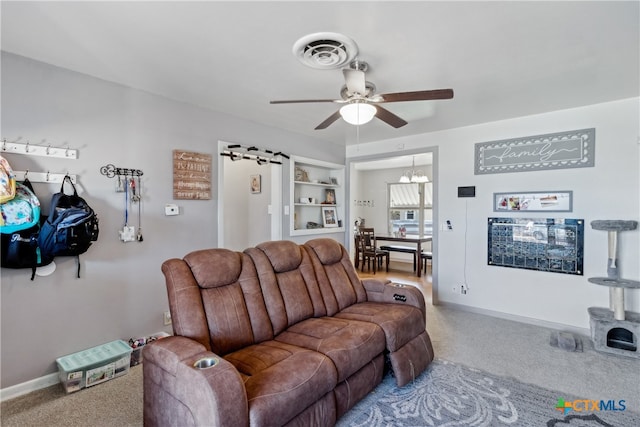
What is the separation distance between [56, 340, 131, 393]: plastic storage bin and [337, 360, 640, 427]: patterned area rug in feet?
6.25

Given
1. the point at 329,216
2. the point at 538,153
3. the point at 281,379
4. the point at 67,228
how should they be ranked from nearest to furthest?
the point at 281,379
the point at 67,228
the point at 538,153
the point at 329,216

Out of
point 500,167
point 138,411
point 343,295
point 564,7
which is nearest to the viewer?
point 564,7

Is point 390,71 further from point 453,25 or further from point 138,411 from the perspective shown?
point 138,411

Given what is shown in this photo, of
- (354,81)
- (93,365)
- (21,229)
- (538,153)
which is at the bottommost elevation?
(93,365)

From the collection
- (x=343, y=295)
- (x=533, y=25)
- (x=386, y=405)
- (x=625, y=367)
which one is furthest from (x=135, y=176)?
(x=625, y=367)

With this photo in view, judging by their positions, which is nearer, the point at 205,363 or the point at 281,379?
the point at 205,363

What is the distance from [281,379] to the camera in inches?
63.1

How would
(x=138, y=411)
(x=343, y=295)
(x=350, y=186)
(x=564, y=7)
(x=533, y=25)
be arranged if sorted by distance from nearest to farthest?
(x=564, y=7) → (x=533, y=25) → (x=138, y=411) → (x=343, y=295) → (x=350, y=186)

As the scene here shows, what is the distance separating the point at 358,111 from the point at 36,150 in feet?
8.37

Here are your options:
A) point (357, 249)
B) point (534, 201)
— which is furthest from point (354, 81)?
point (357, 249)

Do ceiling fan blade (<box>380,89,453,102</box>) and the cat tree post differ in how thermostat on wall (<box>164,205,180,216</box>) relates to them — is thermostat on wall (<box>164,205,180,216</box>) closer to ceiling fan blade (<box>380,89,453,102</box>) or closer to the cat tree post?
ceiling fan blade (<box>380,89,453,102</box>)

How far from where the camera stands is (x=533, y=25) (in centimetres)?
198

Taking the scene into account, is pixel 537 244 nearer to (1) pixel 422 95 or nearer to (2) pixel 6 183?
(1) pixel 422 95

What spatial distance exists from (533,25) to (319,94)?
1765 millimetres
